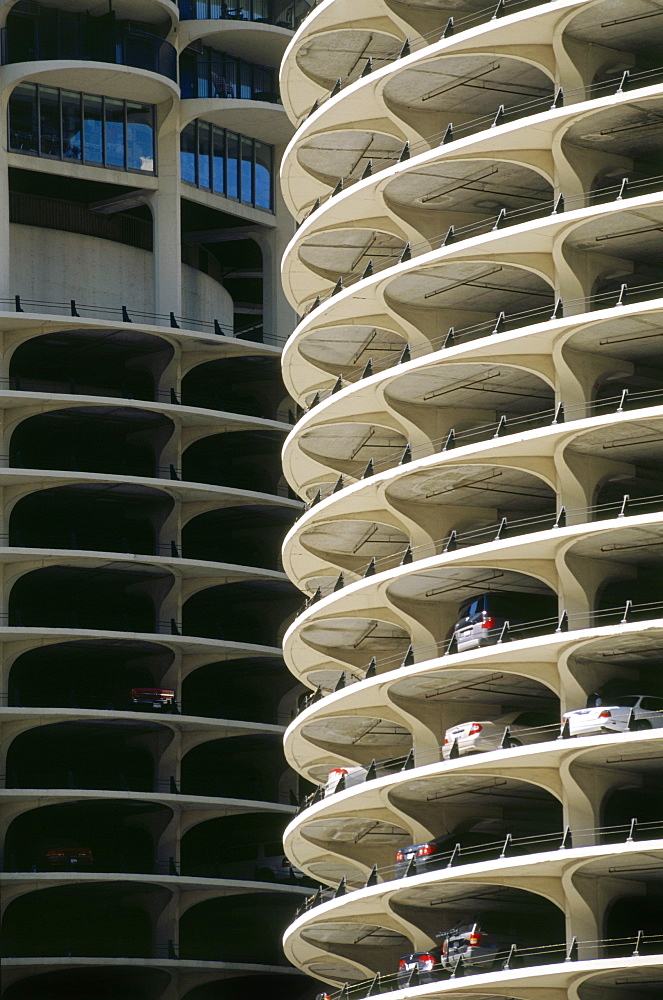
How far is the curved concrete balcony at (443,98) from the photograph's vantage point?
202ft

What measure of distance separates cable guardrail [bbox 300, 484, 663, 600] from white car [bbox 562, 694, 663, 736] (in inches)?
190

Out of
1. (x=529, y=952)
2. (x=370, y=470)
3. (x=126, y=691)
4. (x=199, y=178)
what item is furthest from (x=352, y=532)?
(x=199, y=178)

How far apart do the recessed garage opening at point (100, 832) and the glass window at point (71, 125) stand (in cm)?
2652

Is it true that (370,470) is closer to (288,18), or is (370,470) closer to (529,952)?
(529,952)

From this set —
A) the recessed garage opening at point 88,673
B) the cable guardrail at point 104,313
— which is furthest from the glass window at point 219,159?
the recessed garage opening at point 88,673

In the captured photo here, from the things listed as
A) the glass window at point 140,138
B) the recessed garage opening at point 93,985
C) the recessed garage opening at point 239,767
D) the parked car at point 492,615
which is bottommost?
the recessed garage opening at point 93,985

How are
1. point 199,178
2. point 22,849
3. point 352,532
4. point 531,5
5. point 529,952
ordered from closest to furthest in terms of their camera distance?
point 529,952
point 531,5
point 352,532
point 22,849
point 199,178

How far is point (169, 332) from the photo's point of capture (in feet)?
297

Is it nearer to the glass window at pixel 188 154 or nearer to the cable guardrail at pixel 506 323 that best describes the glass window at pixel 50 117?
the glass window at pixel 188 154

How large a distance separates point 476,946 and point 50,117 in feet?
153

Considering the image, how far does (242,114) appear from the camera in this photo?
94625 millimetres

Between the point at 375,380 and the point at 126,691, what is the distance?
99.9ft

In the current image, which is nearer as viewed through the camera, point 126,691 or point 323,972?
point 323,972

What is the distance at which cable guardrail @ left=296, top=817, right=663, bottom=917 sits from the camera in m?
56.0
